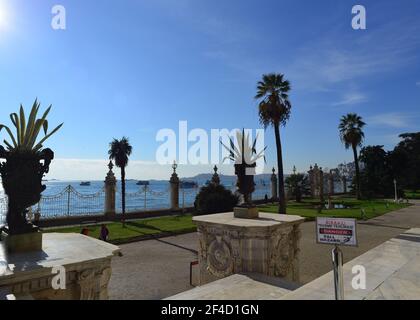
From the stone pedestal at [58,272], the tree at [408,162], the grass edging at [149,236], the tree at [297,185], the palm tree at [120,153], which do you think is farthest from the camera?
the tree at [408,162]

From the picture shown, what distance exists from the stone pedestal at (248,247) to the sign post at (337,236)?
9.23 ft

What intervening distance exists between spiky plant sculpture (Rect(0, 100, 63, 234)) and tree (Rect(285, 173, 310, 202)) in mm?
37708

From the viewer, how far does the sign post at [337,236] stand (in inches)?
187

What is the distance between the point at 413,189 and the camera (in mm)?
63406

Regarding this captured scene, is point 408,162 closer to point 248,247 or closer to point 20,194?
point 248,247

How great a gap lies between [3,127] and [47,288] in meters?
3.38

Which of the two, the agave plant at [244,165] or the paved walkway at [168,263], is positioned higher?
the agave plant at [244,165]

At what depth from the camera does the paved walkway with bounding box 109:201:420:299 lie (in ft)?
30.2

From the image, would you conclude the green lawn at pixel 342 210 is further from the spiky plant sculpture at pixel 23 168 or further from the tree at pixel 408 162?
the tree at pixel 408 162

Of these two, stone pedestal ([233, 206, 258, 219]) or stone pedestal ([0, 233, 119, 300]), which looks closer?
stone pedestal ([0, 233, 119, 300])

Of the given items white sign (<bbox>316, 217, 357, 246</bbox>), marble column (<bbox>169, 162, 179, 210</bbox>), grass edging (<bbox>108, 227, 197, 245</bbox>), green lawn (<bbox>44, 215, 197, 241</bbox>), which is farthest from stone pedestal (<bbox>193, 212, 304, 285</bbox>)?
marble column (<bbox>169, 162, 179, 210</bbox>)

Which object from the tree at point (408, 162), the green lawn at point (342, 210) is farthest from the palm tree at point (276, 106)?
the tree at point (408, 162)

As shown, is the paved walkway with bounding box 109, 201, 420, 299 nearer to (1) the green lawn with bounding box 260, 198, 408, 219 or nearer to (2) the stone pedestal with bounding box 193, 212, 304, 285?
(2) the stone pedestal with bounding box 193, 212, 304, 285

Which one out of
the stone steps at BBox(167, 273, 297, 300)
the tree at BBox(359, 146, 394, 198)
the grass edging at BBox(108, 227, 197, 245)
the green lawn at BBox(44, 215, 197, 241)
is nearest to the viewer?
the stone steps at BBox(167, 273, 297, 300)
